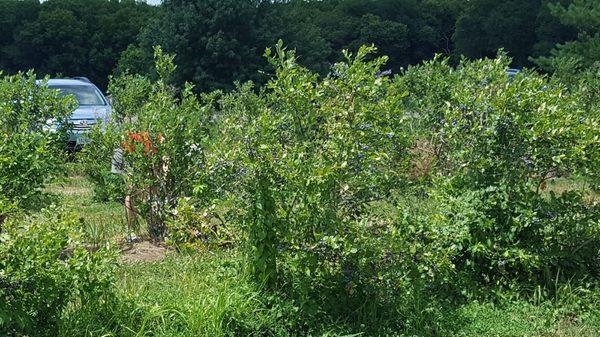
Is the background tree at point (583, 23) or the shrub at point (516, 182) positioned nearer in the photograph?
the shrub at point (516, 182)

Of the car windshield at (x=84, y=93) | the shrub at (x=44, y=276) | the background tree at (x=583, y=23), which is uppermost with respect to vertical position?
the background tree at (x=583, y=23)

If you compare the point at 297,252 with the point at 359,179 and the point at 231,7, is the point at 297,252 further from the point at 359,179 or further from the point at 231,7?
the point at 231,7

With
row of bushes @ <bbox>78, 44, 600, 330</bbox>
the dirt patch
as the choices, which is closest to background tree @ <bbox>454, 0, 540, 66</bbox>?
the dirt patch

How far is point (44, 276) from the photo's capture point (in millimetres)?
4035

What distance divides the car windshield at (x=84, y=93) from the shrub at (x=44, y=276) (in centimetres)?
1154

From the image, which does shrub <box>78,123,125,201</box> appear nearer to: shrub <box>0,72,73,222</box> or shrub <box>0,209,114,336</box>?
shrub <box>0,72,73,222</box>

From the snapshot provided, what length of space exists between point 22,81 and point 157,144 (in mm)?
1813

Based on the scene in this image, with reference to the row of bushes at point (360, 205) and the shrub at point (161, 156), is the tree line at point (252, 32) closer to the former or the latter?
the shrub at point (161, 156)

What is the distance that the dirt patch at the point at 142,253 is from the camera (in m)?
6.50

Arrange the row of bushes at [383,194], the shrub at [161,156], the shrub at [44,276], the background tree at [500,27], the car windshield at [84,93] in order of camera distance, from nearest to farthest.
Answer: the shrub at [44,276] < the row of bushes at [383,194] < the shrub at [161,156] < the car windshield at [84,93] < the background tree at [500,27]

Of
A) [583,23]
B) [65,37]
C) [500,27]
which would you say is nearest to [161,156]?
[583,23]

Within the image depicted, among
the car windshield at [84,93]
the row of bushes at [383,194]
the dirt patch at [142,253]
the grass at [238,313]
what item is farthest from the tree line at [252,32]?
the grass at [238,313]

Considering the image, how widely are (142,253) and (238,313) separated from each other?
2.38 m

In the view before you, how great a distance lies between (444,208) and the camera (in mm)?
5543
